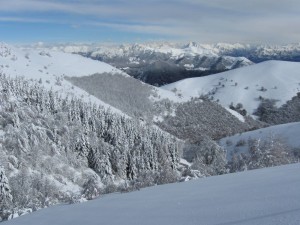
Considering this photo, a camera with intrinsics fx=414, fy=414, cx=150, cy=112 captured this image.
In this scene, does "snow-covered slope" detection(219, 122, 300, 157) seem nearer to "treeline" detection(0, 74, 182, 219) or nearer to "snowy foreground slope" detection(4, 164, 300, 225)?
"treeline" detection(0, 74, 182, 219)

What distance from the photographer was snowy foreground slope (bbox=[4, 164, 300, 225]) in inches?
431

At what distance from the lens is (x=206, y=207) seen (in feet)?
42.1

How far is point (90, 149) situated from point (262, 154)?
4900 cm

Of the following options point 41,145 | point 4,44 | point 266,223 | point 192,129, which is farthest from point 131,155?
point 4,44

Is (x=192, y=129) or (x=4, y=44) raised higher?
(x=4, y=44)

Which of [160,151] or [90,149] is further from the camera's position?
[160,151]

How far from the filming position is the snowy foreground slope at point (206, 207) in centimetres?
1094

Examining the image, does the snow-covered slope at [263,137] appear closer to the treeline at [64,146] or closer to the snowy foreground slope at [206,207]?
the treeline at [64,146]

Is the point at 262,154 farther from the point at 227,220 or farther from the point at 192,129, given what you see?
the point at 192,129

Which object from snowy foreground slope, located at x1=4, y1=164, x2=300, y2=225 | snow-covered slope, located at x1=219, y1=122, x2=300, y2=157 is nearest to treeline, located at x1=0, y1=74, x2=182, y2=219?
snow-covered slope, located at x1=219, y1=122, x2=300, y2=157

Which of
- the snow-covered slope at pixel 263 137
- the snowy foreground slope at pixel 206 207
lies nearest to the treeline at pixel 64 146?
the snow-covered slope at pixel 263 137

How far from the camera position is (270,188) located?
14562mm

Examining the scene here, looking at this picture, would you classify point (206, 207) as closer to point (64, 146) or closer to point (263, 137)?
point (64, 146)

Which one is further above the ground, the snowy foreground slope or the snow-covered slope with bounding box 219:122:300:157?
the snowy foreground slope
